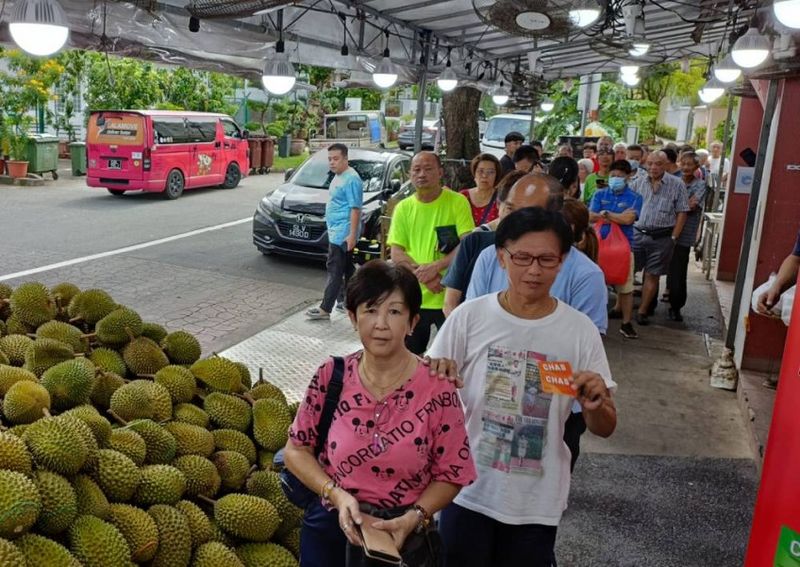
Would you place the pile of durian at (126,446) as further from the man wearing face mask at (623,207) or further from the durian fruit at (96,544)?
the man wearing face mask at (623,207)

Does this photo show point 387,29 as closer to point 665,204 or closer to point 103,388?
point 665,204

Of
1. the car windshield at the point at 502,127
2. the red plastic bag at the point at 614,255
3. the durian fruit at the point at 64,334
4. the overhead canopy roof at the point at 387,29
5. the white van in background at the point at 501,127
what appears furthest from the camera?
the car windshield at the point at 502,127

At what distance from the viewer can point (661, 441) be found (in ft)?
15.5

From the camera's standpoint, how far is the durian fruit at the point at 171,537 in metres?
2.20

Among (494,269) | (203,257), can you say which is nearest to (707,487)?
(494,269)

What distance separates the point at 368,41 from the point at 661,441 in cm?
629

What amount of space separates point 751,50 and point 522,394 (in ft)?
15.8

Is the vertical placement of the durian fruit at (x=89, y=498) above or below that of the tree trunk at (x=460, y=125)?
below

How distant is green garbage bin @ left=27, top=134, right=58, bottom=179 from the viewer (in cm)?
1638

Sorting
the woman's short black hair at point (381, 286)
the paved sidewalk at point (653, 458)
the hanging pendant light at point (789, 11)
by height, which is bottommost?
the paved sidewalk at point (653, 458)

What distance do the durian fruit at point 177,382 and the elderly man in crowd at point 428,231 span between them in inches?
68.9

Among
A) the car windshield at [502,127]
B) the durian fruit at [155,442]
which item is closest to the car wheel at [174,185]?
the car windshield at [502,127]

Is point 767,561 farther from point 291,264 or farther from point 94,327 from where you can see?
point 291,264

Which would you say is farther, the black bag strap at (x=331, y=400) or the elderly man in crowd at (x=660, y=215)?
the elderly man in crowd at (x=660, y=215)
